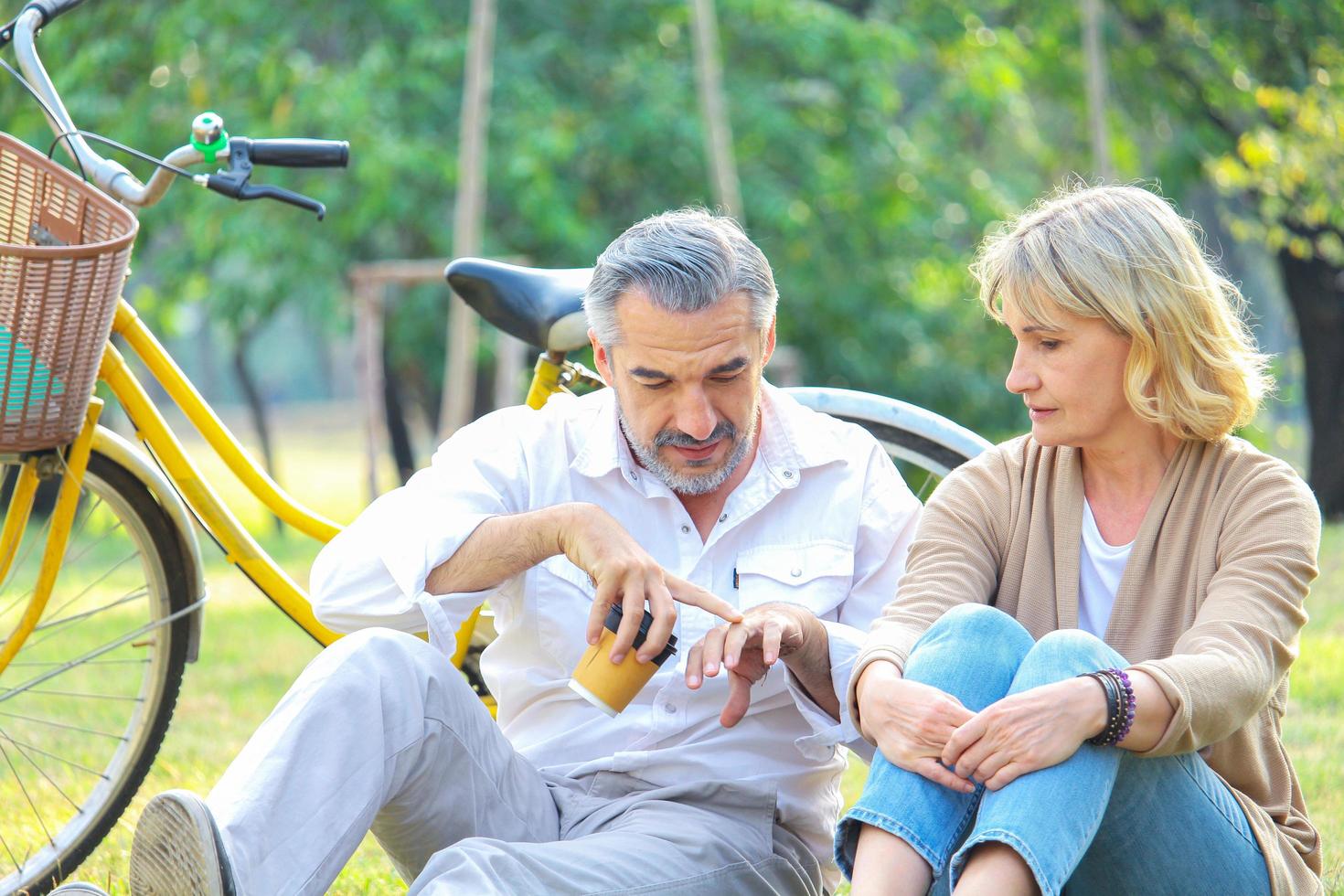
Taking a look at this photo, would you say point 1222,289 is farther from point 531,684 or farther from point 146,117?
point 146,117

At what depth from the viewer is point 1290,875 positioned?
2137 mm

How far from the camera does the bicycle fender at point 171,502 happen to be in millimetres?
3016

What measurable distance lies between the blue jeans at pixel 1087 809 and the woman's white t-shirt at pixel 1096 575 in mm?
281

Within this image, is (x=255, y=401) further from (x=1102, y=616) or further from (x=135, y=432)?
(x=1102, y=616)

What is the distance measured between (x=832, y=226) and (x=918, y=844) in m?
9.69

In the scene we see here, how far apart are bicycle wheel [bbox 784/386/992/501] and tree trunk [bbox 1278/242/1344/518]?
7382 millimetres

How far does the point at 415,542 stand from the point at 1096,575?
1.08 m

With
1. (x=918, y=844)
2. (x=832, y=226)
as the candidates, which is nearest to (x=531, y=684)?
(x=918, y=844)

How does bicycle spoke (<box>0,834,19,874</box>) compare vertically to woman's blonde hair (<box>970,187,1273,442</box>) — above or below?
below

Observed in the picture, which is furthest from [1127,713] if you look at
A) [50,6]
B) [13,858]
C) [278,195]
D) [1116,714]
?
[50,6]

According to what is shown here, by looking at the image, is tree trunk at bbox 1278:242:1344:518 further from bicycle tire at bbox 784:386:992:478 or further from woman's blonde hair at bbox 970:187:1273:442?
woman's blonde hair at bbox 970:187:1273:442

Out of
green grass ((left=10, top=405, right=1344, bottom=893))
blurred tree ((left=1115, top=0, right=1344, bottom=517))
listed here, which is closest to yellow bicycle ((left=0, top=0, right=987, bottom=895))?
green grass ((left=10, top=405, right=1344, bottom=893))

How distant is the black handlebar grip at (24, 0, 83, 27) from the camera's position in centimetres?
306

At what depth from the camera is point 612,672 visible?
2.29 meters
